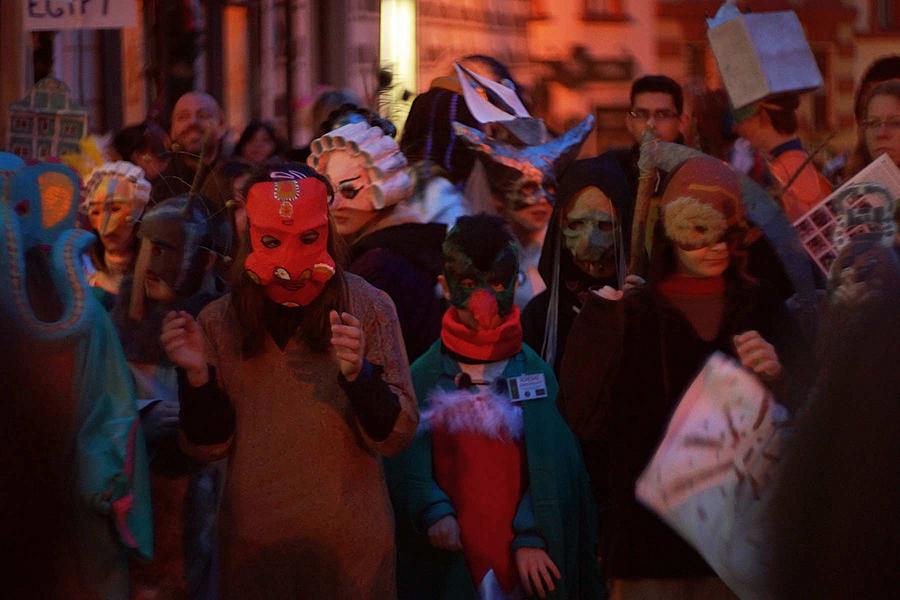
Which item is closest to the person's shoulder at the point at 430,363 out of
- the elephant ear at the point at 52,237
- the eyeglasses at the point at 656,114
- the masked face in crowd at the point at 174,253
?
the masked face in crowd at the point at 174,253

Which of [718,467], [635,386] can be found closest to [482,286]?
[635,386]

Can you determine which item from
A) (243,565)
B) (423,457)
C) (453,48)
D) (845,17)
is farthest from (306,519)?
(845,17)

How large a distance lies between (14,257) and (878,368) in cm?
257

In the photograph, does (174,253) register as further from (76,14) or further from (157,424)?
(76,14)

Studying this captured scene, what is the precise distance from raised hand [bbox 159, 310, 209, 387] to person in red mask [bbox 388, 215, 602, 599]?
3.79 ft

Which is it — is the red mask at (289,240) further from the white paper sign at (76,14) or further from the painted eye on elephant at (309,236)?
the white paper sign at (76,14)

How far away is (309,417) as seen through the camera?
5523 mm

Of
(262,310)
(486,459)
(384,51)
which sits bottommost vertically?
(486,459)

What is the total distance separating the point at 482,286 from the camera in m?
6.36

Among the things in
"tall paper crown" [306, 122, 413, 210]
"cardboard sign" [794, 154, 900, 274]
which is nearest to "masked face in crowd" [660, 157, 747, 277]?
"cardboard sign" [794, 154, 900, 274]

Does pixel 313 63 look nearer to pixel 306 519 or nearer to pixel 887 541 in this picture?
pixel 306 519

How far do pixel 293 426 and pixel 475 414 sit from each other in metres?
0.96

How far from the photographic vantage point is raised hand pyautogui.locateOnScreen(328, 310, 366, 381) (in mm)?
5270

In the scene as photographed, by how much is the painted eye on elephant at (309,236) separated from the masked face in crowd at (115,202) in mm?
1634
